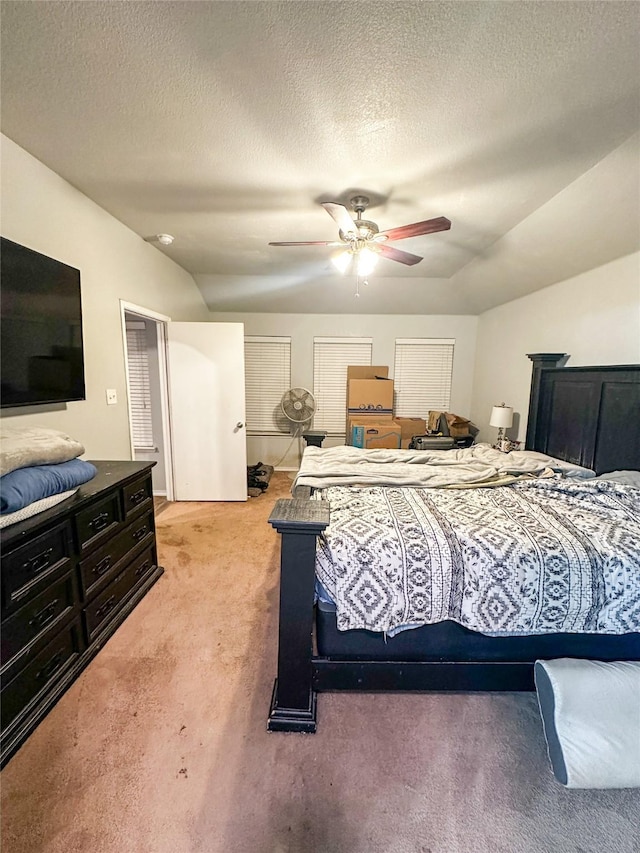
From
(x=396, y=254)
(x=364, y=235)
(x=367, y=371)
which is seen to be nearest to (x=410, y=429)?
(x=367, y=371)

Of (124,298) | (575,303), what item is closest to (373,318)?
(575,303)

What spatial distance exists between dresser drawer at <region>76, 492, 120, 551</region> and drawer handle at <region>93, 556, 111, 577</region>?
0.43ft

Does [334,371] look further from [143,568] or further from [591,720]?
[591,720]

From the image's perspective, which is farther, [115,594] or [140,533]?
[140,533]

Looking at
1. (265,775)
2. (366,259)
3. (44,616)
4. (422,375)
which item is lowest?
(265,775)

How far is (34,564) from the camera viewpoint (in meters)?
1.39

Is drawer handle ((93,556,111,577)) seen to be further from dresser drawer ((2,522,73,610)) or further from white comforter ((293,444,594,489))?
white comforter ((293,444,594,489))

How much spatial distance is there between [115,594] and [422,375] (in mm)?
4332

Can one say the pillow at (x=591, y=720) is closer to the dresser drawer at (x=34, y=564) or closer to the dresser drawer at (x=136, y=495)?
the dresser drawer at (x=34, y=564)

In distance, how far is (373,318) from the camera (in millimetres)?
4773

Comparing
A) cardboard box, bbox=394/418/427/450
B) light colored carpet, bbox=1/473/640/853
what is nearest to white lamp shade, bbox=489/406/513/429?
cardboard box, bbox=394/418/427/450

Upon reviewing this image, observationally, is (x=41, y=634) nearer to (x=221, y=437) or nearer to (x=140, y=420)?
(x=221, y=437)

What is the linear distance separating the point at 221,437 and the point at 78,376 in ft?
5.81

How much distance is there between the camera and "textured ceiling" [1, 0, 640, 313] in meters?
1.14
